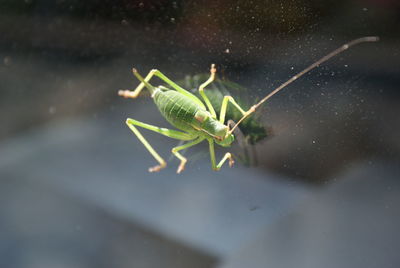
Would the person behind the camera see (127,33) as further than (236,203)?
Yes

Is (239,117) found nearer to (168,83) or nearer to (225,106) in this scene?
(225,106)

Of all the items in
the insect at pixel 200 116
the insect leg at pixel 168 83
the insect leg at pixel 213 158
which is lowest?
the insect leg at pixel 213 158

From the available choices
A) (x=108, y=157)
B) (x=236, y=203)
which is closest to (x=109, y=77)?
(x=108, y=157)

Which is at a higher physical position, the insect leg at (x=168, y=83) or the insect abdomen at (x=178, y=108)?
the insect leg at (x=168, y=83)

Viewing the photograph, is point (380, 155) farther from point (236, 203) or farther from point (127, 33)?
point (127, 33)

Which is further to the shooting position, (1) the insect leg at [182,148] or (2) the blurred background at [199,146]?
(1) the insect leg at [182,148]

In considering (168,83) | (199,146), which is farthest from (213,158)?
(168,83)
